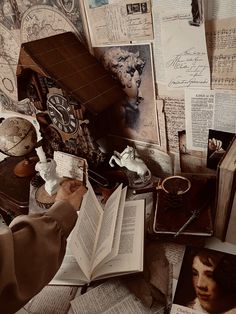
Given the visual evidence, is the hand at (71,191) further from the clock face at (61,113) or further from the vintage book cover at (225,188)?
the vintage book cover at (225,188)

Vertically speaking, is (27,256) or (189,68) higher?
(189,68)

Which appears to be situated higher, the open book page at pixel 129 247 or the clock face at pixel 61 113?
the clock face at pixel 61 113

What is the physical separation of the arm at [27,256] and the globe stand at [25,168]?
0.56 metres

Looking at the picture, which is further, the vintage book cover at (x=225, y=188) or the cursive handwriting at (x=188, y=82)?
the cursive handwriting at (x=188, y=82)

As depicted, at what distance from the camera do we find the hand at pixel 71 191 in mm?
928

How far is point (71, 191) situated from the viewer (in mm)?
956

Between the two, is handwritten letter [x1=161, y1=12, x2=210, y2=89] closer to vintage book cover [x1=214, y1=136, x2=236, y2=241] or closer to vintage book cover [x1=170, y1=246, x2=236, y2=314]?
vintage book cover [x1=214, y1=136, x2=236, y2=241]

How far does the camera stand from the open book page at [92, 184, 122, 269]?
688mm

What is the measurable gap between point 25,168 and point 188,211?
2.25ft

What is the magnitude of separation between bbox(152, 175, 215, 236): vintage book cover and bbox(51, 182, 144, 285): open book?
0.06 metres

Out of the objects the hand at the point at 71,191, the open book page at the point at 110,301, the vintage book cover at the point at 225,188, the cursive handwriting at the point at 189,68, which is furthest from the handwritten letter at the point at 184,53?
the open book page at the point at 110,301

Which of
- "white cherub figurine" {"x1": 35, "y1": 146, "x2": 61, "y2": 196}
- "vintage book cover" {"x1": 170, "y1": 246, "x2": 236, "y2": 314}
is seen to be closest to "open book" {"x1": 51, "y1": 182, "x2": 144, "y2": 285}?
"vintage book cover" {"x1": 170, "y1": 246, "x2": 236, "y2": 314}

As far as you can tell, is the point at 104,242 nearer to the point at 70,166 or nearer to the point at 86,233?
the point at 86,233

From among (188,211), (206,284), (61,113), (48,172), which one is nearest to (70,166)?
(48,172)
